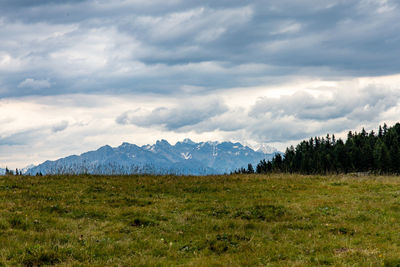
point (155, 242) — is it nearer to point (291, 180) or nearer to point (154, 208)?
point (154, 208)

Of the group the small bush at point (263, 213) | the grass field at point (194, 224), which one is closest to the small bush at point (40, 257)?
the grass field at point (194, 224)

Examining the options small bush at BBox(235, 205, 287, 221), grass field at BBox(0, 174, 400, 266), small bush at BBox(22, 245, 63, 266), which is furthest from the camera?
small bush at BBox(235, 205, 287, 221)

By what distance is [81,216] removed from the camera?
15617 mm

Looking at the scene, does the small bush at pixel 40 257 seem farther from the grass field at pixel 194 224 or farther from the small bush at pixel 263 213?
Answer: the small bush at pixel 263 213

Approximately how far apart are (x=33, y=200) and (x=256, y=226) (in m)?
12.0

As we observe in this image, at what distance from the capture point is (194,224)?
1441cm

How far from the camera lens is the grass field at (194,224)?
10.2 meters

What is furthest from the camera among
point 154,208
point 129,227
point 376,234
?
point 154,208

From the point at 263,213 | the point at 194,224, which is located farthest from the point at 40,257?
the point at 263,213

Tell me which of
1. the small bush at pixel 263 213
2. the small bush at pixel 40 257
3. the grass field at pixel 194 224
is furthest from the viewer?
the small bush at pixel 263 213

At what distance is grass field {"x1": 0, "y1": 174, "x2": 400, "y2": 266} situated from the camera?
1025 cm

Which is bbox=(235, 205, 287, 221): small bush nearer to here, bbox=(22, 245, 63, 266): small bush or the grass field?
the grass field

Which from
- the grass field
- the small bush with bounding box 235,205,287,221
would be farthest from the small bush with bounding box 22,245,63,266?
the small bush with bounding box 235,205,287,221

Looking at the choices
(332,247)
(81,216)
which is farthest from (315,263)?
(81,216)
